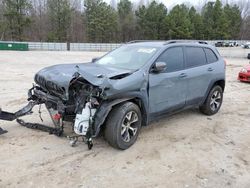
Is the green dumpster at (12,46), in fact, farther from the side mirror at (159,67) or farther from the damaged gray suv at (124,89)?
the side mirror at (159,67)

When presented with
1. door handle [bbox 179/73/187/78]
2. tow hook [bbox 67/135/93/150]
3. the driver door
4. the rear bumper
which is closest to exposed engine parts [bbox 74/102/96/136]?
tow hook [bbox 67/135/93/150]

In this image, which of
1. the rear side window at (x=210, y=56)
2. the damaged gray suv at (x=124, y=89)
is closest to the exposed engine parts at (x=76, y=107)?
the damaged gray suv at (x=124, y=89)

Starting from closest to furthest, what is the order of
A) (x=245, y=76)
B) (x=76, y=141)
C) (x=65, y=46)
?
(x=76, y=141), (x=245, y=76), (x=65, y=46)

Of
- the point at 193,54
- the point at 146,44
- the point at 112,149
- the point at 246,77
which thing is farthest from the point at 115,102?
the point at 246,77

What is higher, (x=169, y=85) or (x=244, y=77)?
(x=169, y=85)

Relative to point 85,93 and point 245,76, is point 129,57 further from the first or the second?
point 245,76

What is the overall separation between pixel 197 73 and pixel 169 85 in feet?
3.34

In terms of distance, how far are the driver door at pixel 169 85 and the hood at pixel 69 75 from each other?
558 millimetres

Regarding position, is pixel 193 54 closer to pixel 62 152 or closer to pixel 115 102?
pixel 115 102

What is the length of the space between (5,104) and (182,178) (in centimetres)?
507

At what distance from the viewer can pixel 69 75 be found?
4.71 m

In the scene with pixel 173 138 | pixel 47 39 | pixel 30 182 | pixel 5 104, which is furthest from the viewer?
pixel 47 39

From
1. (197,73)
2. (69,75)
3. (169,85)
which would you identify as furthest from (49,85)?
(197,73)

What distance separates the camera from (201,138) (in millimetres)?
5375
